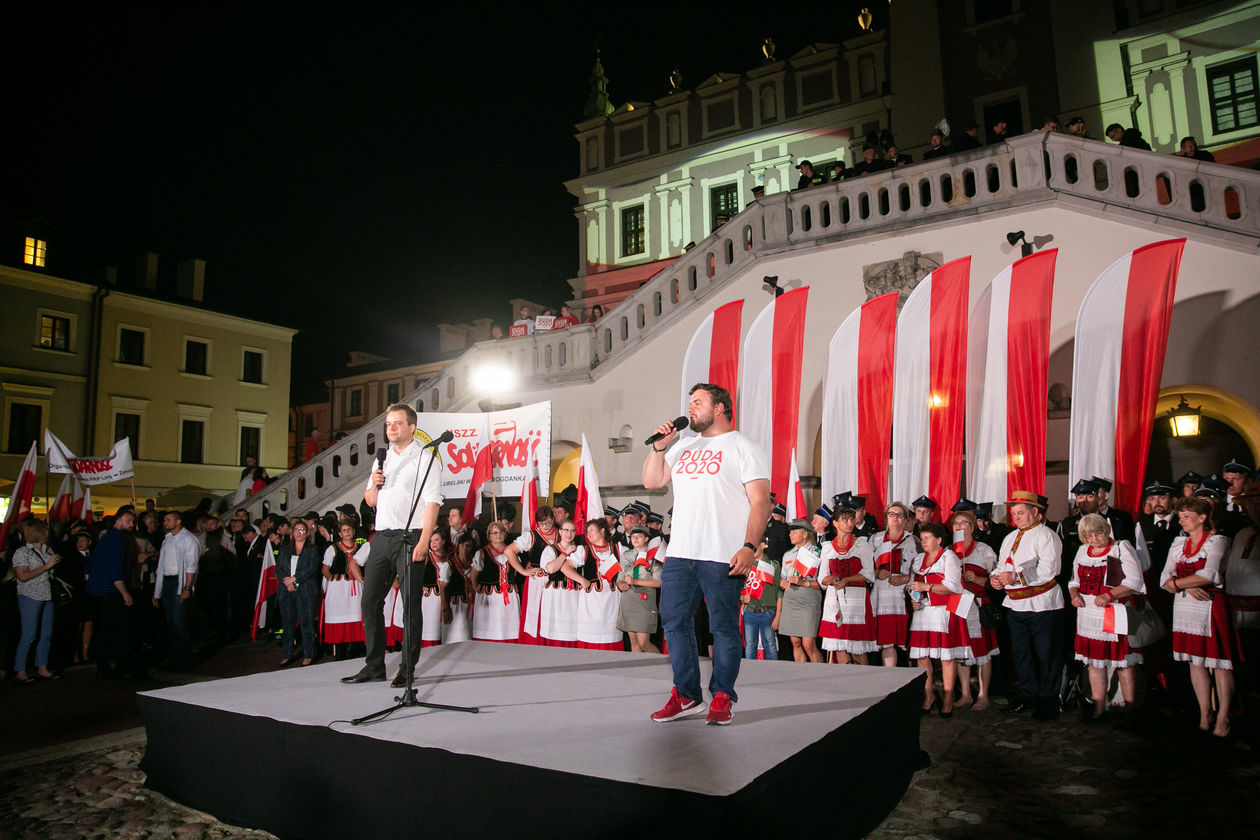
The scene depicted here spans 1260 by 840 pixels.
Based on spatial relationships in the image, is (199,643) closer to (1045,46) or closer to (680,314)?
(680,314)

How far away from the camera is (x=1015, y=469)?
9.43m

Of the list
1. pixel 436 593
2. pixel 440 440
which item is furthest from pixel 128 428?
pixel 440 440

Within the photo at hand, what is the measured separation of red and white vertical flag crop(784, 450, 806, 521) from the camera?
10398 mm

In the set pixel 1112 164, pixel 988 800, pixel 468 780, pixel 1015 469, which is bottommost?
A: pixel 988 800

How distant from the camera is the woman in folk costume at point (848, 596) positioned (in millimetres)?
8648

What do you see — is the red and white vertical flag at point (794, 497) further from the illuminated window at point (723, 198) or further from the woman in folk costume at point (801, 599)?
the illuminated window at point (723, 198)

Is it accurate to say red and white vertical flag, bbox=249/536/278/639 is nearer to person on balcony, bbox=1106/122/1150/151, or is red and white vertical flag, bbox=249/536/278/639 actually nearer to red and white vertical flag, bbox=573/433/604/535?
red and white vertical flag, bbox=573/433/604/535

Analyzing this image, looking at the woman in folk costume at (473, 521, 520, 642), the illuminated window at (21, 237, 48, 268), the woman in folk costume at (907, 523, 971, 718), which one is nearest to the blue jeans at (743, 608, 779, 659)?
the woman in folk costume at (907, 523, 971, 718)

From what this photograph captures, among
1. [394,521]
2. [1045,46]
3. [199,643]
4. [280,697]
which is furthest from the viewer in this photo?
[1045,46]

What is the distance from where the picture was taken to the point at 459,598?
11570 millimetres

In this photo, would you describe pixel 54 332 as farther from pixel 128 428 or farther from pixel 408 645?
pixel 408 645

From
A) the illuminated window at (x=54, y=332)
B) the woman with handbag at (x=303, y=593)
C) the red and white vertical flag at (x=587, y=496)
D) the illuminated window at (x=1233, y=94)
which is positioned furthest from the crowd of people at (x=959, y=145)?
the illuminated window at (x=54, y=332)

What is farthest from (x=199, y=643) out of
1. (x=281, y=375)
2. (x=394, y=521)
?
(x=281, y=375)

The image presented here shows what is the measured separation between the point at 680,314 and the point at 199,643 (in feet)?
33.2
